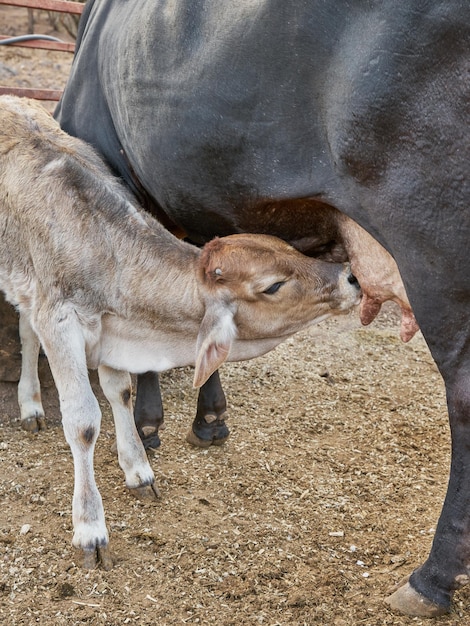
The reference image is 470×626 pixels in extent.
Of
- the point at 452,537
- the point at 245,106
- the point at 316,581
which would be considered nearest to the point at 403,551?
the point at 316,581

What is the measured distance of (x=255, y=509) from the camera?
423 cm

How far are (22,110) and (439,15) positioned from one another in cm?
246

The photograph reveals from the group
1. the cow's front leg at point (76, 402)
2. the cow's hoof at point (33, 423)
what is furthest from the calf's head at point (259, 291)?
the cow's hoof at point (33, 423)

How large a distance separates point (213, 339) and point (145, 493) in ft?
3.44

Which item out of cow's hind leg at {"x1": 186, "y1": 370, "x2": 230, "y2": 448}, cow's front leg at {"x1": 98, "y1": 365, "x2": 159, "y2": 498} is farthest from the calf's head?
cow's hind leg at {"x1": 186, "y1": 370, "x2": 230, "y2": 448}

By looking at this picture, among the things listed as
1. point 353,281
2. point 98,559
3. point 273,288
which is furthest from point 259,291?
point 98,559

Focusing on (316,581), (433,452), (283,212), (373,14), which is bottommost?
(433,452)

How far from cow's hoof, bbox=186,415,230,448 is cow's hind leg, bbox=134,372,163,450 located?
205 millimetres

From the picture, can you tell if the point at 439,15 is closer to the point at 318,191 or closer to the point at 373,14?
the point at 373,14

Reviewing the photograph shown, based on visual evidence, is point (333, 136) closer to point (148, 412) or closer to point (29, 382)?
point (148, 412)

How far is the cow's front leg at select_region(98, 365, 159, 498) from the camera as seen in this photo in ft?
14.1

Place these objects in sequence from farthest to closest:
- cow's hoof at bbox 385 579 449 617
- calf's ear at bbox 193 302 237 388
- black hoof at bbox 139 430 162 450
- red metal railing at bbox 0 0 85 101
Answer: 1. red metal railing at bbox 0 0 85 101
2. black hoof at bbox 139 430 162 450
3. calf's ear at bbox 193 302 237 388
4. cow's hoof at bbox 385 579 449 617

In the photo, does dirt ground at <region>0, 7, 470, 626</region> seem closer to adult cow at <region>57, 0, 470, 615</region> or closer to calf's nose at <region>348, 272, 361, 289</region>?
adult cow at <region>57, 0, 470, 615</region>

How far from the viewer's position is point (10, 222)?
4039 millimetres
